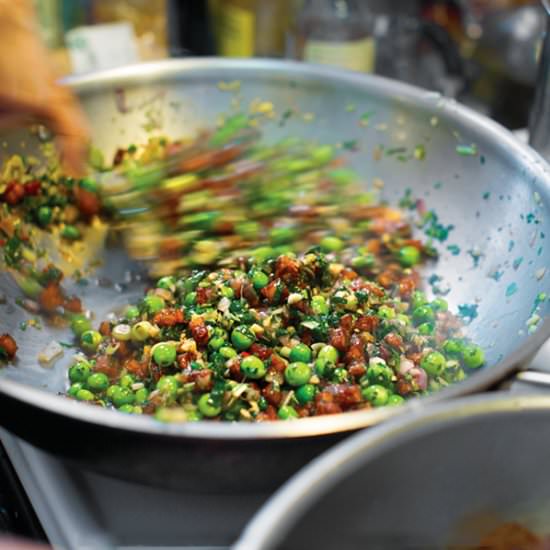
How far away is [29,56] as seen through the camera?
1139mm

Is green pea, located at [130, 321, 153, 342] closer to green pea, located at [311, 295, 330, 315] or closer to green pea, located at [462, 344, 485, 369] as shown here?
green pea, located at [311, 295, 330, 315]

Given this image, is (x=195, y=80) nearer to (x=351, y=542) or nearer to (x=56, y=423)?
(x=56, y=423)

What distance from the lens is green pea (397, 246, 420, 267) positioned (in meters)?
1.33

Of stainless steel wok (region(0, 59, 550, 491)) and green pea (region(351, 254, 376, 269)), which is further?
green pea (region(351, 254, 376, 269))

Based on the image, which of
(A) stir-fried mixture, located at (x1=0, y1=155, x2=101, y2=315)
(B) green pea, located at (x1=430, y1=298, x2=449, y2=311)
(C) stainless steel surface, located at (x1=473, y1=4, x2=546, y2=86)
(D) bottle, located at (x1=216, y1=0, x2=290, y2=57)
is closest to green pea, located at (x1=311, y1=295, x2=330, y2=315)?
(B) green pea, located at (x1=430, y1=298, x2=449, y2=311)

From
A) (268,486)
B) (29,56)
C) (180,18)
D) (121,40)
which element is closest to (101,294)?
(29,56)

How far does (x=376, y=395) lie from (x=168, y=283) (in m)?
0.43

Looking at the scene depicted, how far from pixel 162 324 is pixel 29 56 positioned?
0.47 meters

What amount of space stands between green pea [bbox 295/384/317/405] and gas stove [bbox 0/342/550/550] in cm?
16

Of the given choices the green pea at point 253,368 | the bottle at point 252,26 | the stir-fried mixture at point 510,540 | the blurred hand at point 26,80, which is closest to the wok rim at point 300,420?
the stir-fried mixture at point 510,540

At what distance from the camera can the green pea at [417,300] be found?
1.24 m

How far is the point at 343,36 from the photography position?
1868 millimetres

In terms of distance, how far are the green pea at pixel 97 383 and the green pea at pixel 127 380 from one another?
23 mm

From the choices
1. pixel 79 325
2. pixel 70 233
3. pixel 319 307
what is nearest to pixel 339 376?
pixel 319 307
